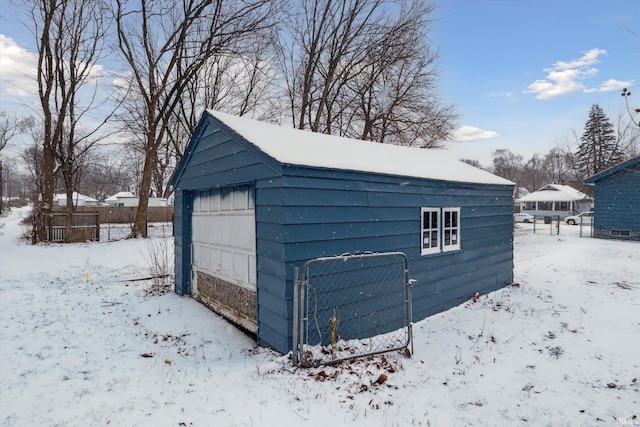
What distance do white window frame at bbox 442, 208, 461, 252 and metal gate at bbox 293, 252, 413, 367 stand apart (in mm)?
1467

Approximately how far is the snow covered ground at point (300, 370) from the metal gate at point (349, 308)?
0.91 feet

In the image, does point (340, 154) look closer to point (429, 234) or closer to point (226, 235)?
point (429, 234)

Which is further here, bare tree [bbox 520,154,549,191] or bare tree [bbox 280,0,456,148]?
bare tree [bbox 520,154,549,191]

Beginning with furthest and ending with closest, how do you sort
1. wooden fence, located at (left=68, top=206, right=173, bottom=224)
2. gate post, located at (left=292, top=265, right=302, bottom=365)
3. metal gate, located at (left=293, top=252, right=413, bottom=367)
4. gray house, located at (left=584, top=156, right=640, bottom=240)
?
wooden fence, located at (left=68, top=206, right=173, bottom=224), gray house, located at (left=584, top=156, right=640, bottom=240), metal gate, located at (left=293, top=252, right=413, bottom=367), gate post, located at (left=292, top=265, right=302, bottom=365)

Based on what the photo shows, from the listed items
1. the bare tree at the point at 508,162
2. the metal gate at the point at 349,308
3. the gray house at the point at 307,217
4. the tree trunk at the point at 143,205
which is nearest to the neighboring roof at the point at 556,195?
the gray house at the point at 307,217

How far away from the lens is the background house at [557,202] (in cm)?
3719

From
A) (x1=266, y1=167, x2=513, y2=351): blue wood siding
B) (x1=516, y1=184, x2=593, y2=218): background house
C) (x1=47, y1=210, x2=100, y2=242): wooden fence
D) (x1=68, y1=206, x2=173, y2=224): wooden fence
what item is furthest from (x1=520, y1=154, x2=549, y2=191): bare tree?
(x1=47, y1=210, x2=100, y2=242): wooden fence

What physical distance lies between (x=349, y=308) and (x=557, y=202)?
137 feet

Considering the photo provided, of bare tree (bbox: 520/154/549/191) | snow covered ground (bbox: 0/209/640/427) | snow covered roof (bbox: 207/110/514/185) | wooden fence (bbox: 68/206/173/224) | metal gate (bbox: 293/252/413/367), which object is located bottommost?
snow covered ground (bbox: 0/209/640/427)

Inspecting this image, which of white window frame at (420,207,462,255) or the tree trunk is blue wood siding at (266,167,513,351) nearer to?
white window frame at (420,207,462,255)

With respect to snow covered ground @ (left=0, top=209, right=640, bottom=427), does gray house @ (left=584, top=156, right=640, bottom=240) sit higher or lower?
higher

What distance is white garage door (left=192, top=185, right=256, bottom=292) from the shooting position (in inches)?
214

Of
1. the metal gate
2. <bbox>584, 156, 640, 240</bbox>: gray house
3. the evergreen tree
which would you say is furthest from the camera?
the evergreen tree

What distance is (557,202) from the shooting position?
3775 centimetres
